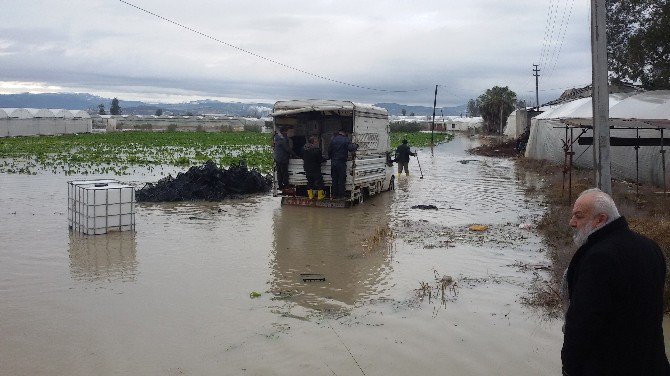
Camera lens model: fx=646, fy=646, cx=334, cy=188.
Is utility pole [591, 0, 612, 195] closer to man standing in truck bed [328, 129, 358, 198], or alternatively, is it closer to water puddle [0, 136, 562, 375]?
water puddle [0, 136, 562, 375]

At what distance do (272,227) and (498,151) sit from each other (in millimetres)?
32090

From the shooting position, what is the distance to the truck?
1588 centimetres

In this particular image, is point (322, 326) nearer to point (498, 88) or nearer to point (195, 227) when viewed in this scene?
point (195, 227)

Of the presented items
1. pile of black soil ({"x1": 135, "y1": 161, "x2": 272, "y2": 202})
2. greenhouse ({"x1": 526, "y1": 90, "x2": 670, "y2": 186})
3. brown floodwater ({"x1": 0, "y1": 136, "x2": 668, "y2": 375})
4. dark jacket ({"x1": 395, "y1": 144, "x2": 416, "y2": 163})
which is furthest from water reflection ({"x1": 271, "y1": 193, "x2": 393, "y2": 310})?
dark jacket ({"x1": 395, "y1": 144, "x2": 416, "y2": 163})

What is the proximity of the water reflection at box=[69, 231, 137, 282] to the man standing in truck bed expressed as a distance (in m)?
5.27

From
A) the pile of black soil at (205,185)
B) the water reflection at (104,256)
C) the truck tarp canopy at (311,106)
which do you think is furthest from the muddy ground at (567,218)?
Answer: the pile of black soil at (205,185)

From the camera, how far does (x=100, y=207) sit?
11.9m

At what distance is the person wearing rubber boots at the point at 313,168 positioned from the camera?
52.0 feet

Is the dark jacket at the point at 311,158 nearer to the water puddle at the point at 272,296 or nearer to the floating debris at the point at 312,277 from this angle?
the water puddle at the point at 272,296

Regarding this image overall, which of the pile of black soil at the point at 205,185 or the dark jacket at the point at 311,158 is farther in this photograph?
the pile of black soil at the point at 205,185

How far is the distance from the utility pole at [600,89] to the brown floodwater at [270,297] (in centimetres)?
195

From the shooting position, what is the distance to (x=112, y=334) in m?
6.71

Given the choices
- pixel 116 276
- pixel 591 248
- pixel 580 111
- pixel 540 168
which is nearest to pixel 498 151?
pixel 540 168

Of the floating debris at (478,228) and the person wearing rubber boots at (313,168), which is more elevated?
the person wearing rubber boots at (313,168)
